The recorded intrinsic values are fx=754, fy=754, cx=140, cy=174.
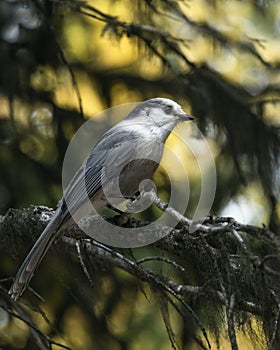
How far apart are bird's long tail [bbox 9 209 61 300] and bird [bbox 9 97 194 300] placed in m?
0.16

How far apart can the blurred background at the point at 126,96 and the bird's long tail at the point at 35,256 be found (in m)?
0.16

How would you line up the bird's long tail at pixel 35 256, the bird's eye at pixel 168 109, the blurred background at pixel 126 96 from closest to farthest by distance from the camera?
the bird's long tail at pixel 35 256 → the blurred background at pixel 126 96 → the bird's eye at pixel 168 109

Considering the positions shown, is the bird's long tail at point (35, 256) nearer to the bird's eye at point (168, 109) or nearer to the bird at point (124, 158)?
the bird at point (124, 158)

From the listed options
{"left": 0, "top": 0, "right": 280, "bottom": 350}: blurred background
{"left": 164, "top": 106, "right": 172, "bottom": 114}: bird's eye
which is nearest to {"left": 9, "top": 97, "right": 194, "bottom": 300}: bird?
{"left": 164, "top": 106, "right": 172, "bottom": 114}: bird's eye

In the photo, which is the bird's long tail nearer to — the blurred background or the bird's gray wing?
the blurred background

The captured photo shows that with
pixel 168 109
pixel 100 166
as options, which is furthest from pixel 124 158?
pixel 168 109

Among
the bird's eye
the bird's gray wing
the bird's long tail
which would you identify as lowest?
the bird's long tail

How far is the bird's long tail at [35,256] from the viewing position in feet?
10.7

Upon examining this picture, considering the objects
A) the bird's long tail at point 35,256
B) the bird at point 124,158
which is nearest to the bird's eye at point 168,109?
the bird at point 124,158

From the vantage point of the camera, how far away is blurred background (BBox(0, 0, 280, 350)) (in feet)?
11.9

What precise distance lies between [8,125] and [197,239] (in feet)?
6.02

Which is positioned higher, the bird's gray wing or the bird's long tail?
the bird's gray wing

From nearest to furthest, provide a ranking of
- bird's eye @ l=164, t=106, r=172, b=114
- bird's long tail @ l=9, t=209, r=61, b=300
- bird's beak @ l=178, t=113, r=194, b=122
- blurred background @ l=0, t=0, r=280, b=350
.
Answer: bird's long tail @ l=9, t=209, r=61, b=300
blurred background @ l=0, t=0, r=280, b=350
bird's beak @ l=178, t=113, r=194, b=122
bird's eye @ l=164, t=106, r=172, b=114

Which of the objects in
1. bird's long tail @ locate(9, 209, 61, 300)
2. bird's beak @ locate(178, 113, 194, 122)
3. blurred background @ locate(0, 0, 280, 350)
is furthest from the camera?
bird's beak @ locate(178, 113, 194, 122)
